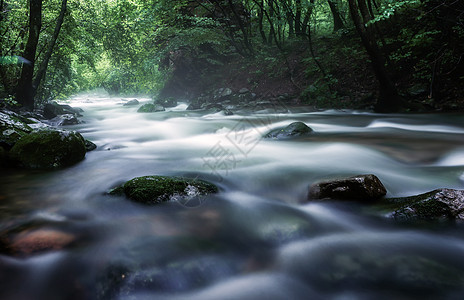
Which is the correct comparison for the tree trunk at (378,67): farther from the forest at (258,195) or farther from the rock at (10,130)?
the rock at (10,130)

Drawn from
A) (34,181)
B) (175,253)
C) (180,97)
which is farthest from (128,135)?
(180,97)

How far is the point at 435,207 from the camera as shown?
242cm

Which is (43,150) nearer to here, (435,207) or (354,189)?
(354,189)

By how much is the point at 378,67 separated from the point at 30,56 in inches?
446

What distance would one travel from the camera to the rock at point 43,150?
14.7ft

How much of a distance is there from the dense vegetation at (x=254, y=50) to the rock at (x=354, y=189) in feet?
14.9

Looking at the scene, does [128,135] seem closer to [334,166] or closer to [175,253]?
[334,166]

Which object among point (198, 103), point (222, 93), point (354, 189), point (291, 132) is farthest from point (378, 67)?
point (198, 103)

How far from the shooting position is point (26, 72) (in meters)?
9.35

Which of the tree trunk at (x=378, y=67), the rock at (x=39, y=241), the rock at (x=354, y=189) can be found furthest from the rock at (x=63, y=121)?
the tree trunk at (x=378, y=67)

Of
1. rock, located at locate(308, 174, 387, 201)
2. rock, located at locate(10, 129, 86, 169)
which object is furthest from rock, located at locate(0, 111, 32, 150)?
rock, located at locate(308, 174, 387, 201)

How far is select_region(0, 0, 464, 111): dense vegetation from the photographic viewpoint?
26.3 ft

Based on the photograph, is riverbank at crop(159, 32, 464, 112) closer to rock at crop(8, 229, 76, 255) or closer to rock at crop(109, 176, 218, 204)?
rock at crop(109, 176, 218, 204)

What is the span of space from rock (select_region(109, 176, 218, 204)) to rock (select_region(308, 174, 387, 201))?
1.45 meters
